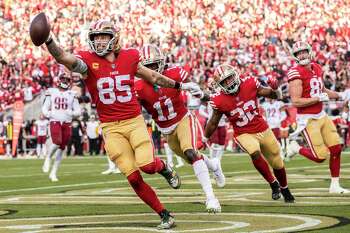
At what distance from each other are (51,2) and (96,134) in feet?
48.9

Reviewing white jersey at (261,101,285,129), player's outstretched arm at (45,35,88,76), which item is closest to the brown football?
player's outstretched arm at (45,35,88,76)

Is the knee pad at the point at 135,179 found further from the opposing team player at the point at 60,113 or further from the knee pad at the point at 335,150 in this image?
the opposing team player at the point at 60,113

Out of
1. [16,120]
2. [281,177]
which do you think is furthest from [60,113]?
[16,120]

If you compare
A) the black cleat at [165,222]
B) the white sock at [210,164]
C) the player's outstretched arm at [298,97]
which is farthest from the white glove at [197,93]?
the player's outstretched arm at [298,97]

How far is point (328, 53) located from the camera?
114ft

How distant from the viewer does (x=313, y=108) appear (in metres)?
11.5

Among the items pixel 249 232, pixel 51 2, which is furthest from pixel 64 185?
pixel 51 2

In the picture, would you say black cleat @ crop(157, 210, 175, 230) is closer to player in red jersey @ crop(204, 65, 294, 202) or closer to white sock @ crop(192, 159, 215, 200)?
white sock @ crop(192, 159, 215, 200)

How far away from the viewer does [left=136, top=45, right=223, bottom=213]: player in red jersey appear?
9797 mm

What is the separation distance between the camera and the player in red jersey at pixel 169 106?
980cm

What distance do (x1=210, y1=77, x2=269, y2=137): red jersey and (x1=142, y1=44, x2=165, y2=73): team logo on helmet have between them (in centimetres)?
79

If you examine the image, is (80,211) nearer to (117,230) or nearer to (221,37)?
(117,230)

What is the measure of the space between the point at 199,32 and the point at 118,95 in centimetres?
3223

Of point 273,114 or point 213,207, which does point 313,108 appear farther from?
point 273,114
